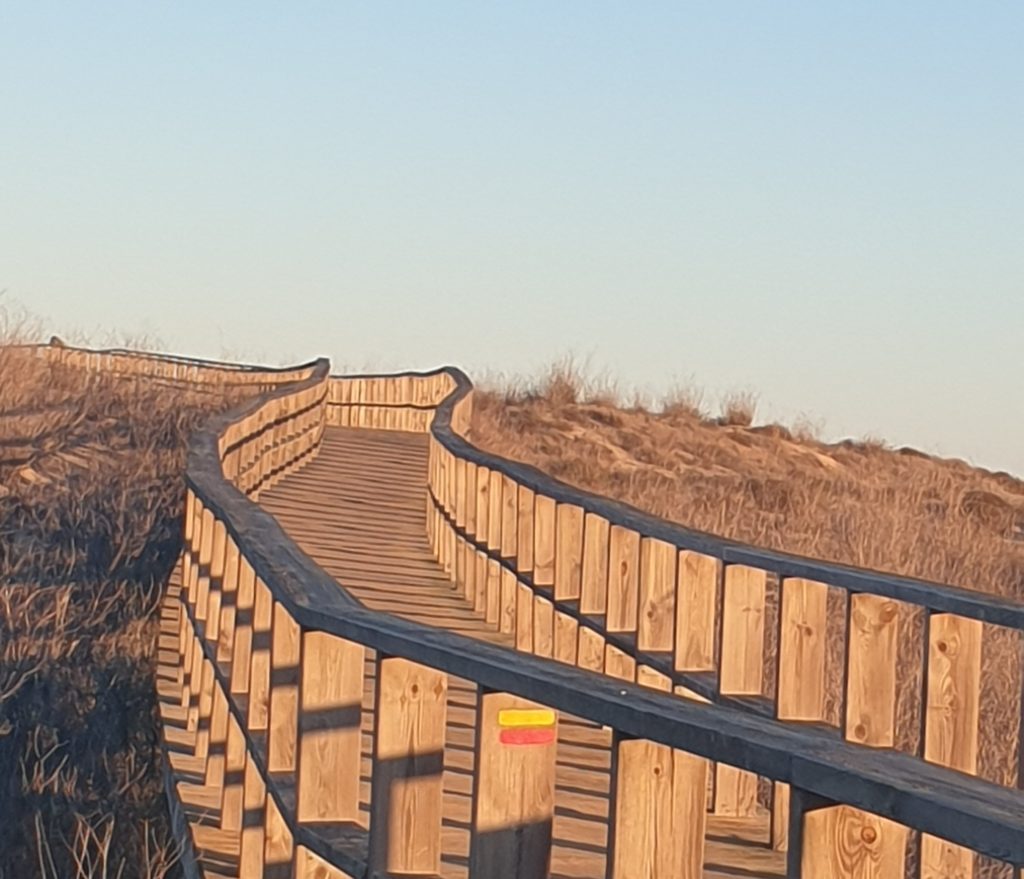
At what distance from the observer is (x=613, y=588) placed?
9.11m

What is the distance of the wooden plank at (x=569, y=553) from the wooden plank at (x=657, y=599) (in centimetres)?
171

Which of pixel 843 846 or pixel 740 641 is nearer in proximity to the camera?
pixel 843 846

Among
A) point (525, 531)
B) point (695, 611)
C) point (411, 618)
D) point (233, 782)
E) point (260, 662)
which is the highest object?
point (525, 531)

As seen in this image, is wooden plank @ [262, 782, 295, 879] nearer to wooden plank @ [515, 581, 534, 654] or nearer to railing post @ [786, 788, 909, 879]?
railing post @ [786, 788, 909, 879]

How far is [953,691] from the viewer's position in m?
6.31

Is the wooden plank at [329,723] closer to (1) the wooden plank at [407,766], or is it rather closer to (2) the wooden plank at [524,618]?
(1) the wooden plank at [407,766]

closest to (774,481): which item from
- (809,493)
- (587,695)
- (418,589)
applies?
(809,493)

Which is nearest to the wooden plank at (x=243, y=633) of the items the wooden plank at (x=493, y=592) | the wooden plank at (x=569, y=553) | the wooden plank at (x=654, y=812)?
the wooden plank at (x=569, y=553)

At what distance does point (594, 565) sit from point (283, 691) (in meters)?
4.01

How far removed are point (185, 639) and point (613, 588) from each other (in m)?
2.36

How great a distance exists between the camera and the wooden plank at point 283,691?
573 centimetres

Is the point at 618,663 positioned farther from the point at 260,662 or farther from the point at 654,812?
the point at 654,812

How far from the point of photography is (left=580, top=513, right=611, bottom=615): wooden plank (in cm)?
958

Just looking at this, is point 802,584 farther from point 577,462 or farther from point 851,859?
point 577,462
